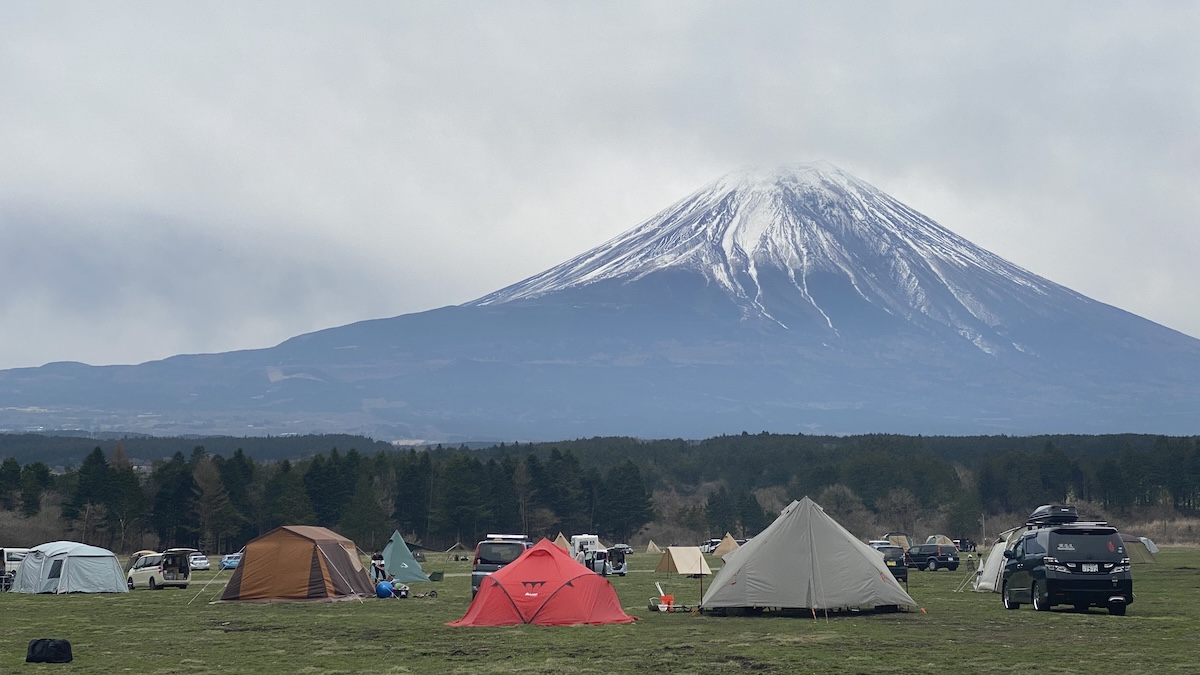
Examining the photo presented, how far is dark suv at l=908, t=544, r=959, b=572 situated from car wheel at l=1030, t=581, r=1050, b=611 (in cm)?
3107

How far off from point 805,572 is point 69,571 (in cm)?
2516

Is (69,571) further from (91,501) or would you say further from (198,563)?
(91,501)

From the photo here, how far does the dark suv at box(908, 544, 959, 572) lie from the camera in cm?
5819

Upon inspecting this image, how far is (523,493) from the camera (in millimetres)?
104938

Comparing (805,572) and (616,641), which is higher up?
(805,572)

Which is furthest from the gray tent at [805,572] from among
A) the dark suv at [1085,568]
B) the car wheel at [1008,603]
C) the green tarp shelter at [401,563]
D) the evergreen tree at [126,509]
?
the evergreen tree at [126,509]

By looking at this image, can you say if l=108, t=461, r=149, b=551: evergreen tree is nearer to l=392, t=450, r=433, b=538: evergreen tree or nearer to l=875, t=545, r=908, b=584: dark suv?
l=392, t=450, r=433, b=538: evergreen tree

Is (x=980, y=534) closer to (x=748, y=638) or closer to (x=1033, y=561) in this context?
(x=1033, y=561)

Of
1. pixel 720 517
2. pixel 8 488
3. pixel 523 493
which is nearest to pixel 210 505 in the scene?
pixel 8 488

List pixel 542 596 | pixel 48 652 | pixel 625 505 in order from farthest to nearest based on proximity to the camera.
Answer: pixel 625 505 < pixel 542 596 < pixel 48 652

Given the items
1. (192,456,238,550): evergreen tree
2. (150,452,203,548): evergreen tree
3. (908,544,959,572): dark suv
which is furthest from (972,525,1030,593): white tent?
(150,452,203,548): evergreen tree

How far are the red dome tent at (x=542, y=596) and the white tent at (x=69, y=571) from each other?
2059 centimetres

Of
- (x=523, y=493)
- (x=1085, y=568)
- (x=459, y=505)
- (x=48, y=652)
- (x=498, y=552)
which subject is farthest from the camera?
(x=523, y=493)

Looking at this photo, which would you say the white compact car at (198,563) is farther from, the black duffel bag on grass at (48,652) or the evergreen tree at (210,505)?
the black duffel bag on grass at (48,652)
